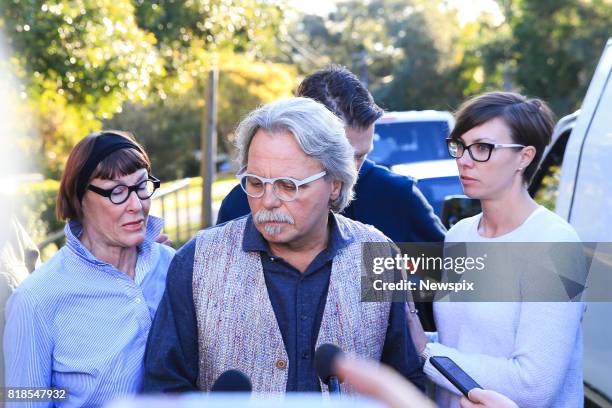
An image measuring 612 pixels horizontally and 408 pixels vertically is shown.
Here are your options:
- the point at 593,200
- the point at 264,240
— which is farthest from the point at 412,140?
the point at 264,240

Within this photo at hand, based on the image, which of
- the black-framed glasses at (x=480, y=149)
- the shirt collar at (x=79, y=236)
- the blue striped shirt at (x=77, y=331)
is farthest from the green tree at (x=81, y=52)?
the black-framed glasses at (x=480, y=149)

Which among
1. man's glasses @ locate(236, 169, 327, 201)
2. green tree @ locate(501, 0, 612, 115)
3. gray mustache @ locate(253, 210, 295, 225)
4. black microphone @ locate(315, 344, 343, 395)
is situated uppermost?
green tree @ locate(501, 0, 612, 115)

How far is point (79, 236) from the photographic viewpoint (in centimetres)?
332

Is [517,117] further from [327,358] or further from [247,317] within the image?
[327,358]

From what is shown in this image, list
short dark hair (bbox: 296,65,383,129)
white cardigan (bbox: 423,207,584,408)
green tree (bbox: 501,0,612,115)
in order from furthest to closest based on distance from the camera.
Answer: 1. green tree (bbox: 501,0,612,115)
2. short dark hair (bbox: 296,65,383,129)
3. white cardigan (bbox: 423,207,584,408)

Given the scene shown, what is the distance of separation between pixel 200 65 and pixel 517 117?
35.9 feet

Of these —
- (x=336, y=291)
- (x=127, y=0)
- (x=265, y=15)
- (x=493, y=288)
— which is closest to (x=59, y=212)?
(x=336, y=291)

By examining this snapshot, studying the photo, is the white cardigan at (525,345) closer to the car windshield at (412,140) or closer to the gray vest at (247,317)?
the gray vest at (247,317)

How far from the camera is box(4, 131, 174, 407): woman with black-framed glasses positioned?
9.77 feet

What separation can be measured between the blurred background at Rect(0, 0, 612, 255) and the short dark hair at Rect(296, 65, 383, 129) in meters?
0.35

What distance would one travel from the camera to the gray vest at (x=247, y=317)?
2629mm

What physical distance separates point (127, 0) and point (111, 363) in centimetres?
777

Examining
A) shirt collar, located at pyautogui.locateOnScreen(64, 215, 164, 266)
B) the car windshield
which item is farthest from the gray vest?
the car windshield

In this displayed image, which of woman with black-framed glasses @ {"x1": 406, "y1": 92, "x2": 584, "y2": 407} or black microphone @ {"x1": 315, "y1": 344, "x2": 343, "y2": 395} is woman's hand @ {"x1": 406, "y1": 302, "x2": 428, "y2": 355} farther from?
black microphone @ {"x1": 315, "y1": 344, "x2": 343, "y2": 395}
